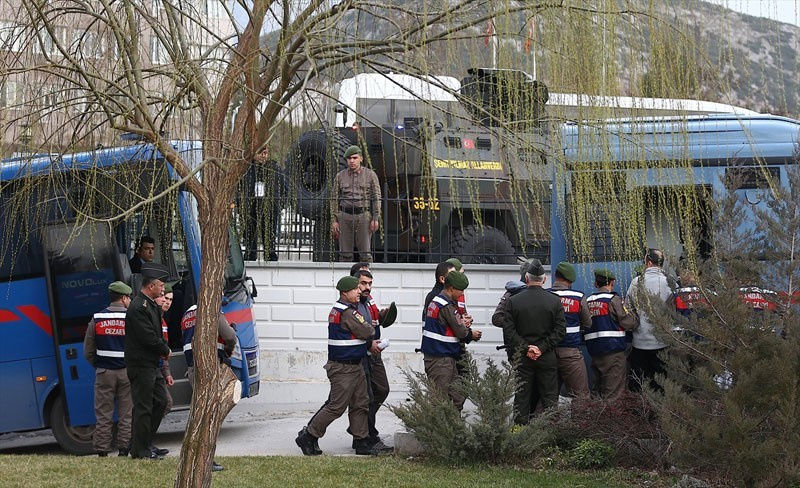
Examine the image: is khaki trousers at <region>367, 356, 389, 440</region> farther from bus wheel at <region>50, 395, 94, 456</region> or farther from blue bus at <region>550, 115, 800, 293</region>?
blue bus at <region>550, 115, 800, 293</region>

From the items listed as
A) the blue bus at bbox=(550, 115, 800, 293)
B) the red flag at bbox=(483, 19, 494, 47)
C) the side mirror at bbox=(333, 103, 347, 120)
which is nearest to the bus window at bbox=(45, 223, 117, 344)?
the side mirror at bbox=(333, 103, 347, 120)

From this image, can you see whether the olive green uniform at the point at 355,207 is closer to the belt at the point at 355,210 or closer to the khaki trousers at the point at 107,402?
the belt at the point at 355,210

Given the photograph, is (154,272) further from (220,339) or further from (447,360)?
(447,360)

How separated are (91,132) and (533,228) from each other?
9.63 feet

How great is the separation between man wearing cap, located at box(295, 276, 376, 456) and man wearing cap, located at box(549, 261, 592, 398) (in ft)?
6.74

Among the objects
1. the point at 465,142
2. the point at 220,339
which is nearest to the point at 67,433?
the point at 220,339

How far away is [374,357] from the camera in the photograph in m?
10.8

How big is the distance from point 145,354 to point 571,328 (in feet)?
13.9

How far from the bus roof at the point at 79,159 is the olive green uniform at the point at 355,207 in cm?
150

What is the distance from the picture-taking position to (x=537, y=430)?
8898 mm

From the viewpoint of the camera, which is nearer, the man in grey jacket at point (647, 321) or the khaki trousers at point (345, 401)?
the man in grey jacket at point (647, 321)

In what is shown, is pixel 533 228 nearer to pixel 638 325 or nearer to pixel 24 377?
pixel 638 325

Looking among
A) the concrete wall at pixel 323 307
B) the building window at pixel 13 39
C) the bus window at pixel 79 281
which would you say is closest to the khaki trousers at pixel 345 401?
the bus window at pixel 79 281

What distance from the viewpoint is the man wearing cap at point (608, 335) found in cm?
1074
